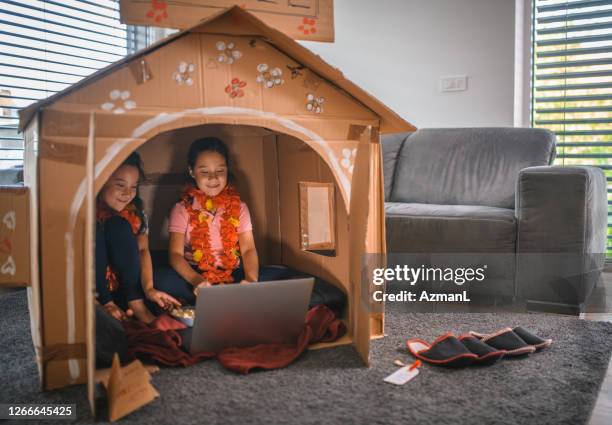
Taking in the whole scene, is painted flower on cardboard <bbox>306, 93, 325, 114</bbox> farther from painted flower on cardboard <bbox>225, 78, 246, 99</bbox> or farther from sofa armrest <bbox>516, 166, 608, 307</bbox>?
sofa armrest <bbox>516, 166, 608, 307</bbox>

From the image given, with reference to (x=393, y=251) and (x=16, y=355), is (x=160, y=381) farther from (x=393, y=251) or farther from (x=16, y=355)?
(x=393, y=251)

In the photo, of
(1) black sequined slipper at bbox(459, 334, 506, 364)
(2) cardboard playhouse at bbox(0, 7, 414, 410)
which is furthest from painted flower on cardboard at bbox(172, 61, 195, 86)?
(1) black sequined slipper at bbox(459, 334, 506, 364)

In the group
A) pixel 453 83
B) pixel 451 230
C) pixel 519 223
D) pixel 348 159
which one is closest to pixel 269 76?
pixel 348 159

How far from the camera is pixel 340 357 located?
1.71m

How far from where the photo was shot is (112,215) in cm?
199

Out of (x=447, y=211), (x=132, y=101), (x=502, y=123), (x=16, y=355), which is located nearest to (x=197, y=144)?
(x=132, y=101)

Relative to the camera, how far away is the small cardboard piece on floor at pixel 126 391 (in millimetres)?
1327

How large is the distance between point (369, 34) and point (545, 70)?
1239 millimetres

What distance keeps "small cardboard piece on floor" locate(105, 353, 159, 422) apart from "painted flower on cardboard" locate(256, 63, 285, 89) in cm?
90

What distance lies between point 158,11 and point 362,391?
4.38 ft

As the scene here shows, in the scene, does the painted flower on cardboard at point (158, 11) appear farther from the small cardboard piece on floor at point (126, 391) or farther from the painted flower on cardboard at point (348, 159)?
the small cardboard piece on floor at point (126, 391)

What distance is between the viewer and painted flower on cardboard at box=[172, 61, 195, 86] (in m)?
1.60

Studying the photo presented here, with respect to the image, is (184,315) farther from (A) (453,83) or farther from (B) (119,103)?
(A) (453,83)

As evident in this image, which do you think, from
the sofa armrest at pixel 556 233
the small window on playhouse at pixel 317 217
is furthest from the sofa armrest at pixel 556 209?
the small window on playhouse at pixel 317 217
